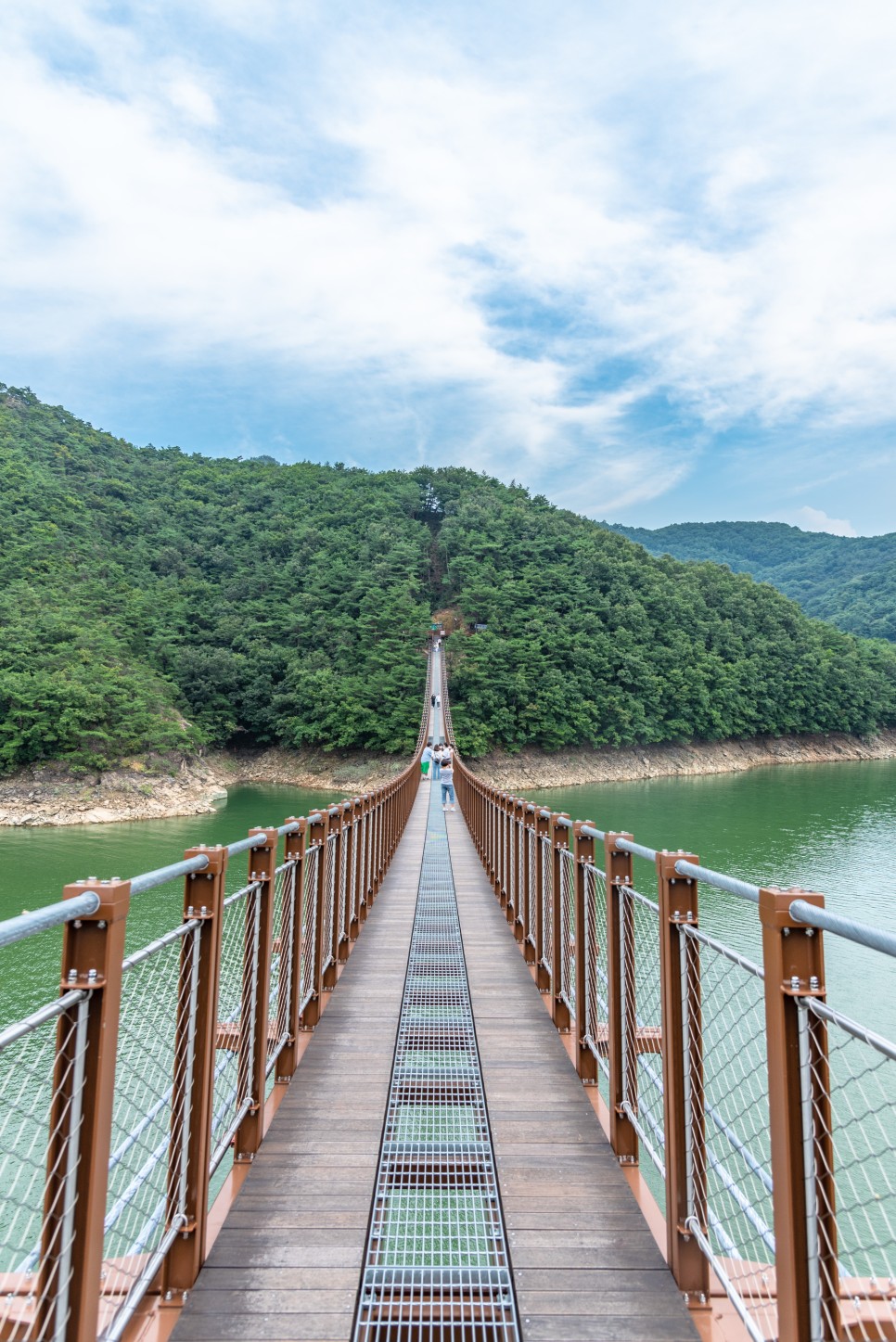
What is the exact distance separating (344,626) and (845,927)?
37.7 metres

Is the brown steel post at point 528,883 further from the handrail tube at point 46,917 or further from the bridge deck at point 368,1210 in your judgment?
the handrail tube at point 46,917

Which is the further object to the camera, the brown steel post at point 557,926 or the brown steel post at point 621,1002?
the brown steel post at point 557,926

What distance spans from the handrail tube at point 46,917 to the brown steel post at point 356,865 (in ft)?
13.7

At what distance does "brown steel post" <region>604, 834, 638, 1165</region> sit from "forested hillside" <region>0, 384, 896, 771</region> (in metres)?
23.7

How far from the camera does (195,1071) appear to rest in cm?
201

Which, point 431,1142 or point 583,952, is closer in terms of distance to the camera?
point 431,1142

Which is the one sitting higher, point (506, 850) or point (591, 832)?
point (591, 832)

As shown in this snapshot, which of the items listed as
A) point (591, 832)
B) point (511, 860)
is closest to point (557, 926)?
point (591, 832)

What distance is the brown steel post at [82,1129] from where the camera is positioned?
4.33 ft

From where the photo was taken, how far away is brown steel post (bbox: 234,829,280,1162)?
8.45 ft

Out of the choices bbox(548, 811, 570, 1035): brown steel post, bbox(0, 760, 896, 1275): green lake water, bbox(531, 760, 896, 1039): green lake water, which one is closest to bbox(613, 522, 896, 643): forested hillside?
bbox(531, 760, 896, 1039): green lake water

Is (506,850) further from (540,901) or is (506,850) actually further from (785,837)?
(785,837)

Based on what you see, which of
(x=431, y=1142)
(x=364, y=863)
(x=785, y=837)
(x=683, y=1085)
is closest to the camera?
(x=683, y=1085)

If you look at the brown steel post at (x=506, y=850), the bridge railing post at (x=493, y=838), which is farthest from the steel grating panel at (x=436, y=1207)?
the bridge railing post at (x=493, y=838)
